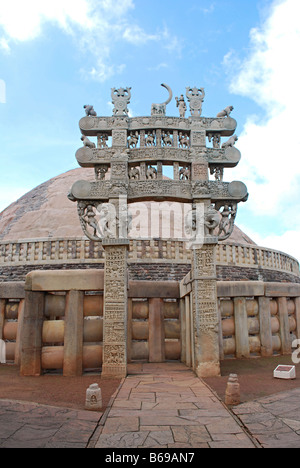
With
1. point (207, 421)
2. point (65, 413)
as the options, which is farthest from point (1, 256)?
point (207, 421)

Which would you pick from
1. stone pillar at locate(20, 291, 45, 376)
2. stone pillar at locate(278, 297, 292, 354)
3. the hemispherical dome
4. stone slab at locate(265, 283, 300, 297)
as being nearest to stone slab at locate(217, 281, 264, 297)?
stone slab at locate(265, 283, 300, 297)

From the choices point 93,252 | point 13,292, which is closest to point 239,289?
point 13,292

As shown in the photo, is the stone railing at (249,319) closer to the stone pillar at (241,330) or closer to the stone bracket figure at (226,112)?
the stone pillar at (241,330)

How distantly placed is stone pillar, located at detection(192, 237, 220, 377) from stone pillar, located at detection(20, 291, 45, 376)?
2.78 m

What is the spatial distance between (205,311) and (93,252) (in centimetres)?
668

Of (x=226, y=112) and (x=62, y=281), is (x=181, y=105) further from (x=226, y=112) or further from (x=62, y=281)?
(x=62, y=281)

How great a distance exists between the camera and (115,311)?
20.3ft

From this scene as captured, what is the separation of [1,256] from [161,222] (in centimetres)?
825

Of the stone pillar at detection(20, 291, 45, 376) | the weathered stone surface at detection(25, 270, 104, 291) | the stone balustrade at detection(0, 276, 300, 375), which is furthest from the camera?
the weathered stone surface at detection(25, 270, 104, 291)

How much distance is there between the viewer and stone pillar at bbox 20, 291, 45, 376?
607cm

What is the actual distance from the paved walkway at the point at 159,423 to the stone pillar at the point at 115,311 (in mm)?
1380

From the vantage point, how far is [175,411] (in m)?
3.76

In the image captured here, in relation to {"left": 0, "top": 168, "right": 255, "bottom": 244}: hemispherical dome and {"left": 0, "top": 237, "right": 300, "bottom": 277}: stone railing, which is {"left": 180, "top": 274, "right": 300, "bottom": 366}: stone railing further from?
{"left": 0, "top": 168, "right": 255, "bottom": 244}: hemispherical dome

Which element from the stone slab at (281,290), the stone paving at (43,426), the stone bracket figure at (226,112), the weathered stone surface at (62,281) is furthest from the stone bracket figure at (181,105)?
the stone paving at (43,426)
